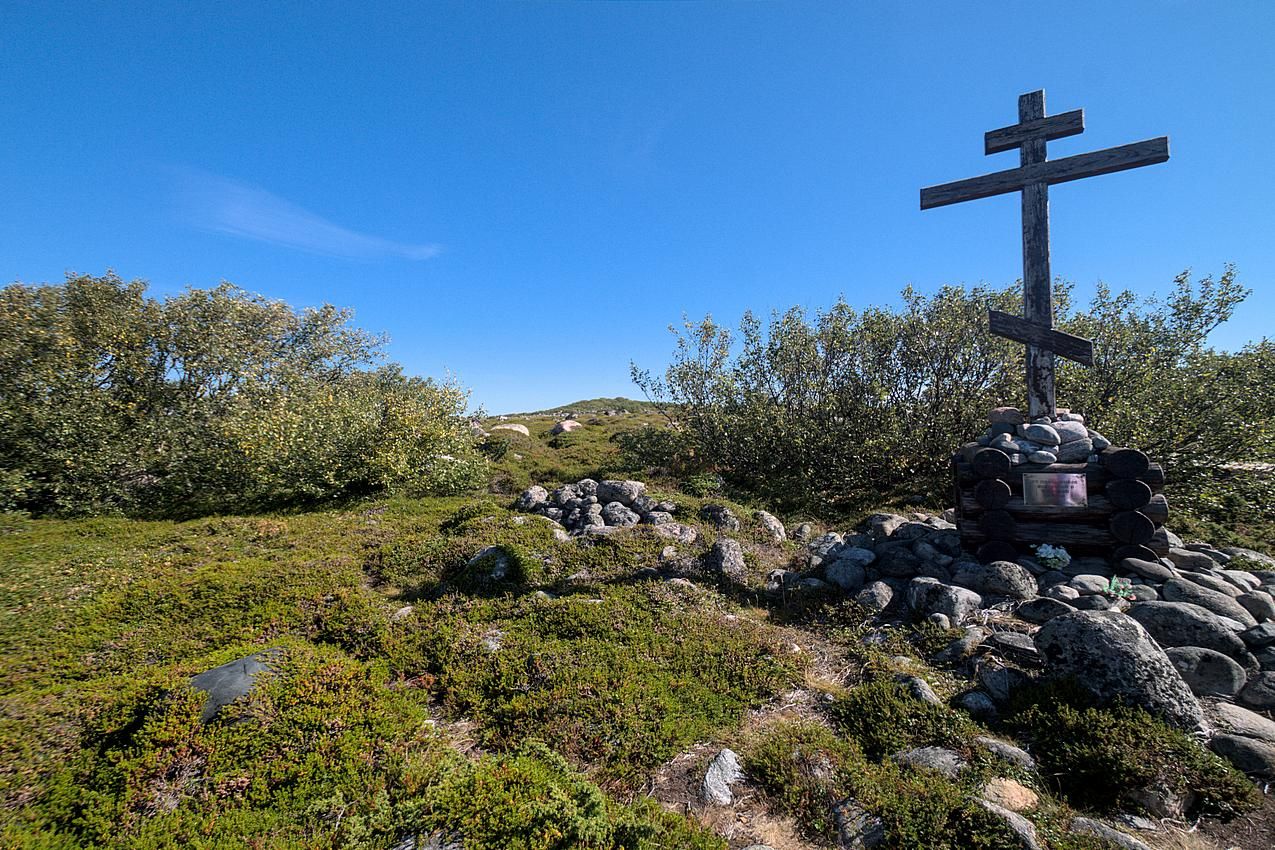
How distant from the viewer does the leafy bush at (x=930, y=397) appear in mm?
10344

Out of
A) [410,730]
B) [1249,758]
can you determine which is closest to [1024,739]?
[1249,758]

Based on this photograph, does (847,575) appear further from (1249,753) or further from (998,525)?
(1249,753)

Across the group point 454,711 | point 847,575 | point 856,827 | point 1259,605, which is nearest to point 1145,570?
point 1259,605

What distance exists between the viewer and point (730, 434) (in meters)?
17.7

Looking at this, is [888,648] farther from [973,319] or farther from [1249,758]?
[973,319]

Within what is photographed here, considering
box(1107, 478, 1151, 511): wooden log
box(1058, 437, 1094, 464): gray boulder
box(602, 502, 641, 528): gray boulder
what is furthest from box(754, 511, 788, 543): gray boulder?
box(1107, 478, 1151, 511): wooden log

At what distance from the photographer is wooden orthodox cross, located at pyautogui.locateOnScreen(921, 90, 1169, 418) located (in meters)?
8.06

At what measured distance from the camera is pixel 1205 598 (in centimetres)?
578

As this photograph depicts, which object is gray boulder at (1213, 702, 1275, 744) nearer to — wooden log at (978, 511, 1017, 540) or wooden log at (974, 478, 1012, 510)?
wooden log at (978, 511, 1017, 540)

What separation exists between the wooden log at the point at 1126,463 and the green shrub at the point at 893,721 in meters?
5.68

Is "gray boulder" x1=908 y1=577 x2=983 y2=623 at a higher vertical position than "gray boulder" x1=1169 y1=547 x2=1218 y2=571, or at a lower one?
lower

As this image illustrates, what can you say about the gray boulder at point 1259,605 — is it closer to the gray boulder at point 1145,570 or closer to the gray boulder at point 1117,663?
the gray boulder at point 1145,570

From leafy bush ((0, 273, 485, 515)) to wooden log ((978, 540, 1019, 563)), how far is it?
16463mm

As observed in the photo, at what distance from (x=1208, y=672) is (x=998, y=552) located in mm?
2969
